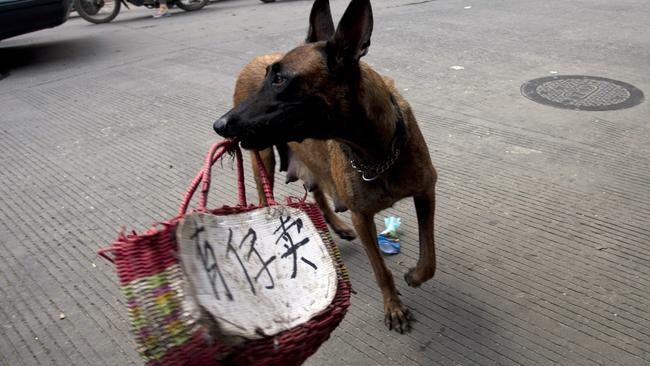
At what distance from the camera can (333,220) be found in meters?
3.86

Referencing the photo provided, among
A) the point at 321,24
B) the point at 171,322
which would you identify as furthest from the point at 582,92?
the point at 171,322

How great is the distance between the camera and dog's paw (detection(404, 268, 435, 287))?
3021mm

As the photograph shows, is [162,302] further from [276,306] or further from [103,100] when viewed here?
[103,100]

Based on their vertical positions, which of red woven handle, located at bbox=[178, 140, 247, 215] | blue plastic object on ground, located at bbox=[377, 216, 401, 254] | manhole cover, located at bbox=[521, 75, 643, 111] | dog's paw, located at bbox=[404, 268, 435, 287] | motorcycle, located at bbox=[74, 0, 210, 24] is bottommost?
manhole cover, located at bbox=[521, 75, 643, 111]

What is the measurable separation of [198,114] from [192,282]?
4.64 meters

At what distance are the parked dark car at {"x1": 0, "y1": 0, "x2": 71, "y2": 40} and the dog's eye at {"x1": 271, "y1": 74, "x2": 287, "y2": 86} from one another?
24.7ft

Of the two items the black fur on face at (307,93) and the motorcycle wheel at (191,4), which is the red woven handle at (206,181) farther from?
the motorcycle wheel at (191,4)

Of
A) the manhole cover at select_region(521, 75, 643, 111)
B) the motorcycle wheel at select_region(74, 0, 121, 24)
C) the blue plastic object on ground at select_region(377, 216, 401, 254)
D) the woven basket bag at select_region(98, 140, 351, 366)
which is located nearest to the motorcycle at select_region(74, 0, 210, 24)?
the motorcycle wheel at select_region(74, 0, 121, 24)

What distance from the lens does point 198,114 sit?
611cm

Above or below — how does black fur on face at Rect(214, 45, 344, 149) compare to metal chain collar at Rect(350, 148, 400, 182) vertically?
above

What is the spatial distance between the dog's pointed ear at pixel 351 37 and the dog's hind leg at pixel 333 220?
1.57m

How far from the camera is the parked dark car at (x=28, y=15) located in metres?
8.07

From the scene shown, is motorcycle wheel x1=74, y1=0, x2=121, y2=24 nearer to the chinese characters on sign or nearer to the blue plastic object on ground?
the blue plastic object on ground

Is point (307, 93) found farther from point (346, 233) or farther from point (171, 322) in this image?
point (346, 233)
